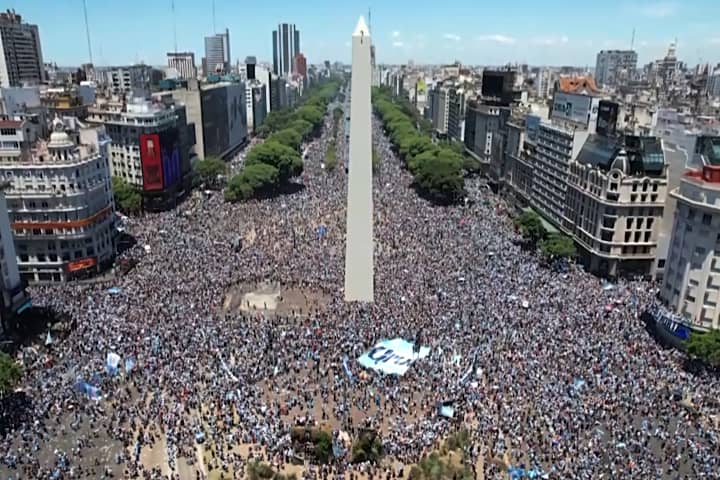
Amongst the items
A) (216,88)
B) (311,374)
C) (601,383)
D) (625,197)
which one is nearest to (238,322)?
(311,374)

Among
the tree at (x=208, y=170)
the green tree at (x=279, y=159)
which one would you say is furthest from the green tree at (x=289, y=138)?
the tree at (x=208, y=170)

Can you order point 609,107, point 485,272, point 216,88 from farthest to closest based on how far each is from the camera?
point 216,88
point 609,107
point 485,272

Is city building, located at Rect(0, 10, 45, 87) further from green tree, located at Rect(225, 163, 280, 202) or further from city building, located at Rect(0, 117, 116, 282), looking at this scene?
city building, located at Rect(0, 117, 116, 282)

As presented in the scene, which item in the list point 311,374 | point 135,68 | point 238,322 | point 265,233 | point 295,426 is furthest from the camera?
point 135,68

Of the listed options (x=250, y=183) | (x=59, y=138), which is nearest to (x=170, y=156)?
(x=250, y=183)

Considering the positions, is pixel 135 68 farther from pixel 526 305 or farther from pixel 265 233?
pixel 526 305

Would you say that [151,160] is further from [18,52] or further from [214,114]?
[18,52]
